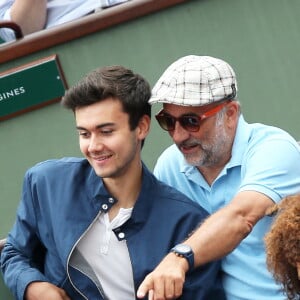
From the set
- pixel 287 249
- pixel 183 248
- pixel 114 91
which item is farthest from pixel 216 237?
pixel 114 91

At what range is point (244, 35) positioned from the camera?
13.9 feet

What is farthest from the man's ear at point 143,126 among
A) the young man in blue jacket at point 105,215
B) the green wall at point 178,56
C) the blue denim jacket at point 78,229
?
the green wall at point 178,56

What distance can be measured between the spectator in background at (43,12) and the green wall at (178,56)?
9.4 inches

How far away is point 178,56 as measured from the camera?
4230 millimetres

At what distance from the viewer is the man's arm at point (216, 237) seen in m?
2.46

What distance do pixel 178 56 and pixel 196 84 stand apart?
1279 mm

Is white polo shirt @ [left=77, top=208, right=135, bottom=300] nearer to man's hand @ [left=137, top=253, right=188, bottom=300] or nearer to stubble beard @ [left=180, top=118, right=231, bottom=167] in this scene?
stubble beard @ [left=180, top=118, right=231, bottom=167]

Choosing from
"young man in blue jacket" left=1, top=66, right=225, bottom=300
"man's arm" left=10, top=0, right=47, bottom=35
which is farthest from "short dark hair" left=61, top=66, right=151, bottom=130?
"man's arm" left=10, top=0, right=47, bottom=35

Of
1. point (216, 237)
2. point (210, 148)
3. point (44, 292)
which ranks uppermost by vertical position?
point (210, 148)

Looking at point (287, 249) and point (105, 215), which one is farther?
point (105, 215)

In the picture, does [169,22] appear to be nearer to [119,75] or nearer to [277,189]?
[119,75]

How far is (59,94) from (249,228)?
1.70 meters

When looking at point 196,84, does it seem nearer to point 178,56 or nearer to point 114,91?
point 114,91

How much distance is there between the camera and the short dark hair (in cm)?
296
